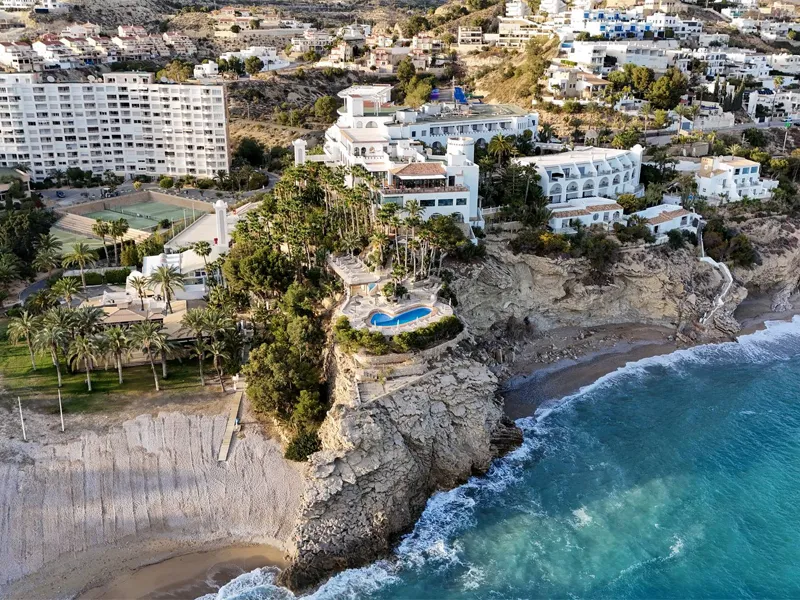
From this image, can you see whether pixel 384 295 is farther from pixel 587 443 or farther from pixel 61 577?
pixel 61 577

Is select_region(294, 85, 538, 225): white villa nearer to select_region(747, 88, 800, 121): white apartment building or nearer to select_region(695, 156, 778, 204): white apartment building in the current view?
select_region(695, 156, 778, 204): white apartment building

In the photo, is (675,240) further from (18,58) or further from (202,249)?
(18,58)

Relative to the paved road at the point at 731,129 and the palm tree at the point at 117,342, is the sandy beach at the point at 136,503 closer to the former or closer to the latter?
A: the palm tree at the point at 117,342

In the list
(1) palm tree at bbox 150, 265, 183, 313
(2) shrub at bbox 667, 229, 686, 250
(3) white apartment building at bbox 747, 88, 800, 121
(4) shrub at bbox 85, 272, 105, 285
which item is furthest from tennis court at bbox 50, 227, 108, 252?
(3) white apartment building at bbox 747, 88, 800, 121

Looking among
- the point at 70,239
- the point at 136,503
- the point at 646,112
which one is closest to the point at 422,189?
the point at 136,503

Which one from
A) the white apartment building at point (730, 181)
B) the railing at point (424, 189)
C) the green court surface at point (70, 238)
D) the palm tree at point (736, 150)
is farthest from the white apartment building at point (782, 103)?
the green court surface at point (70, 238)

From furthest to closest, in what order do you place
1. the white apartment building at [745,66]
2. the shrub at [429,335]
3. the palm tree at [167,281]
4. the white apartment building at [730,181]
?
1. the white apartment building at [745,66]
2. the white apartment building at [730,181]
3. the palm tree at [167,281]
4. the shrub at [429,335]

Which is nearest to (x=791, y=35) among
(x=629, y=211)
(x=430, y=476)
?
(x=629, y=211)
